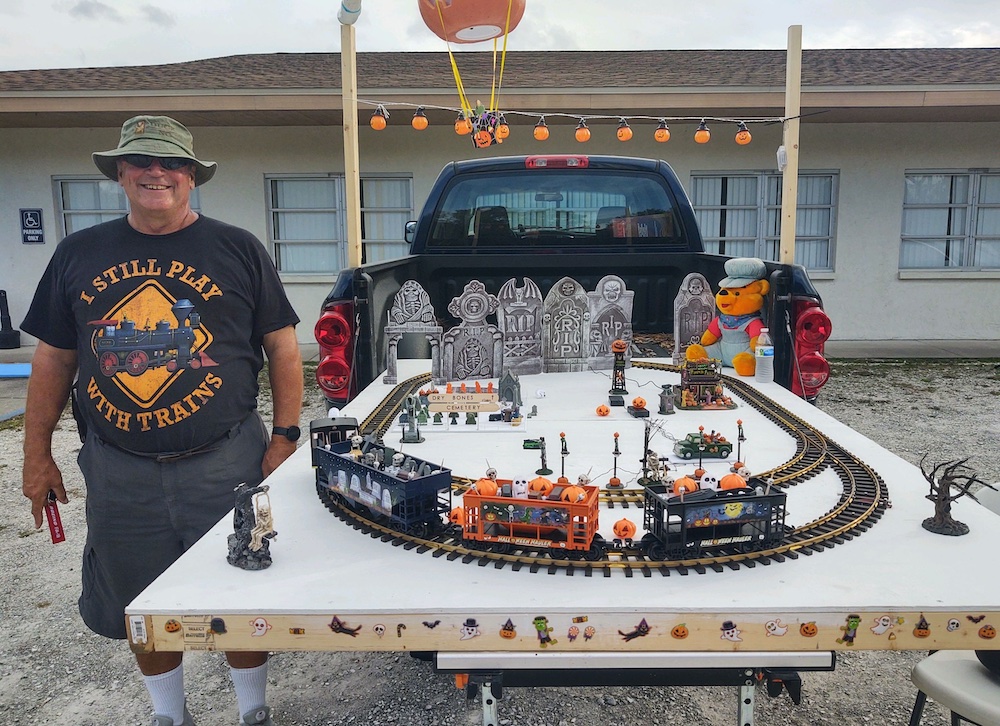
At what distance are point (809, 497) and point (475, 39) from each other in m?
4.47

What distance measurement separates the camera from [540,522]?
191 cm

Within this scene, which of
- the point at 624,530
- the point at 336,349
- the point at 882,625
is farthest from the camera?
the point at 336,349

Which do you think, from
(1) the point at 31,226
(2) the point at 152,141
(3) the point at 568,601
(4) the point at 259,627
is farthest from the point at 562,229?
(1) the point at 31,226

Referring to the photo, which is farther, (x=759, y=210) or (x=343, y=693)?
(x=759, y=210)

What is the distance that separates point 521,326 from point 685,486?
91.0 inches

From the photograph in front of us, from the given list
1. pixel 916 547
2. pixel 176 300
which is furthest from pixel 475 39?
pixel 916 547

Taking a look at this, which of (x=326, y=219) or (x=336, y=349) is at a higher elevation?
(x=326, y=219)

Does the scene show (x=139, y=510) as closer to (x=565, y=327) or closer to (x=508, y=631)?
(x=508, y=631)

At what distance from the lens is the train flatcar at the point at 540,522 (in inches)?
74.3

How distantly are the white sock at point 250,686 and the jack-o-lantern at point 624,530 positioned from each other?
53.7 inches

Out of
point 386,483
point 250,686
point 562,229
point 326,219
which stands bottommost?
point 250,686

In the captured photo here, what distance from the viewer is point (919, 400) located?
341 inches

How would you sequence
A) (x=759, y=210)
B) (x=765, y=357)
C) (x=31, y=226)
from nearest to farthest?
(x=765, y=357) → (x=759, y=210) → (x=31, y=226)

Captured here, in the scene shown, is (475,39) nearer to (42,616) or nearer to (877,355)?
(42,616)
